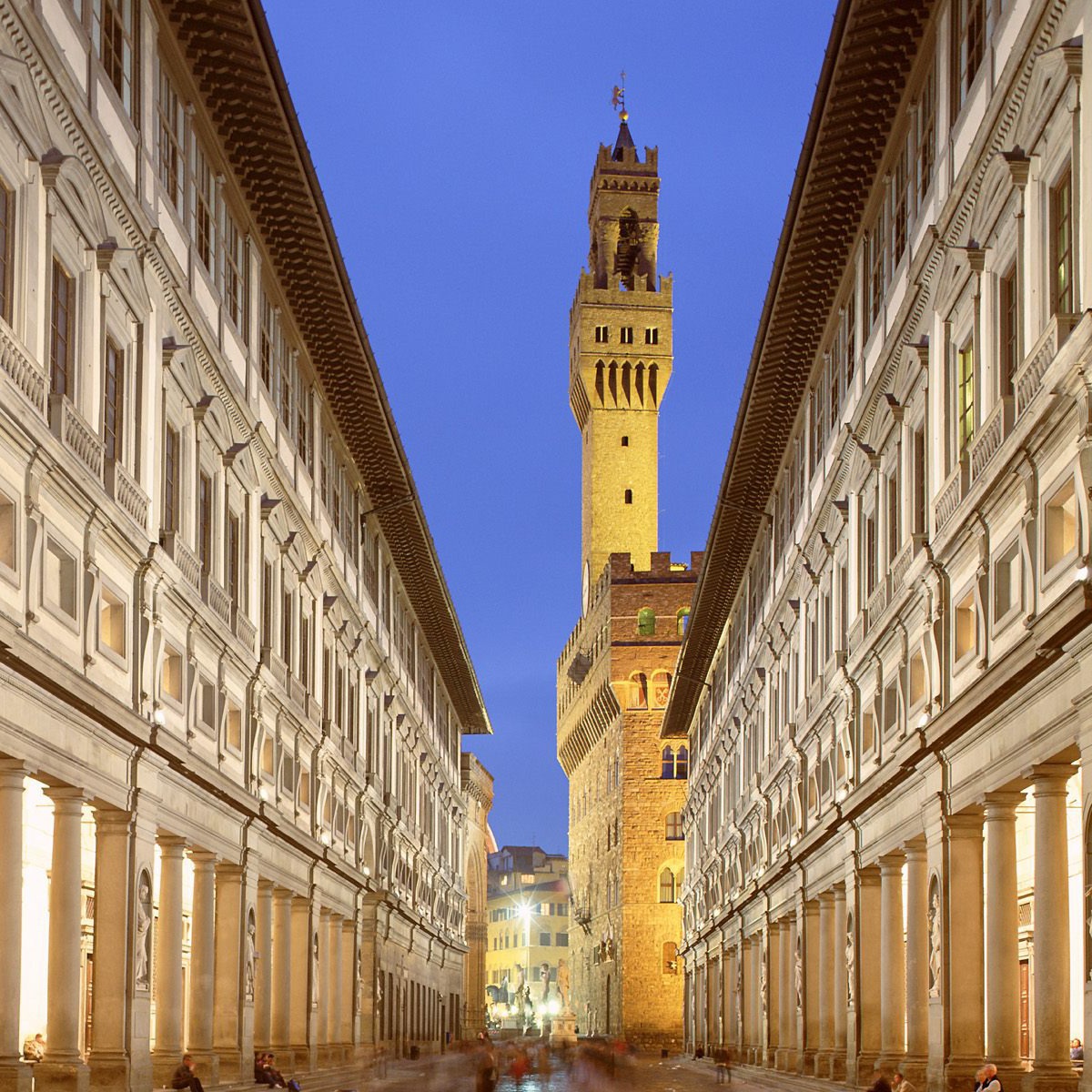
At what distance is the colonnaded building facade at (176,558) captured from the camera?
2377 centimetres

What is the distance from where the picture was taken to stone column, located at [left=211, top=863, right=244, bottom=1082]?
37969 mm

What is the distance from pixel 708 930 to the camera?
77438 mm

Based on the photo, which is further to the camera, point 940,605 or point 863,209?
point 863,209

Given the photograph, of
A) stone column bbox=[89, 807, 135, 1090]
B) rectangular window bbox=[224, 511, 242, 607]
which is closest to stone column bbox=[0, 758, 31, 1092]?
stone column bbox=[89, 807, 135, 1090]

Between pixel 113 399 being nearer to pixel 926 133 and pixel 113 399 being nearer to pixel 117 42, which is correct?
pixel 117 42

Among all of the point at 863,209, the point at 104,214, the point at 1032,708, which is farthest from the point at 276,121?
the point at 1032,708

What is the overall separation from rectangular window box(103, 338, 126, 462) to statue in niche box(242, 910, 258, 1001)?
13.7m

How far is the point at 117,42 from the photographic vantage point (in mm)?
27844

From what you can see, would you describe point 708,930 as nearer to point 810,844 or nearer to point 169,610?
point 810,844

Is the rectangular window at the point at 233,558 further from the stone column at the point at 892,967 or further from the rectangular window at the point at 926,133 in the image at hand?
the rectangular window at the point at 926,133

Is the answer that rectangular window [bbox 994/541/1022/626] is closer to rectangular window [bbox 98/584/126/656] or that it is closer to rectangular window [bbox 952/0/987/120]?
rectangular window [bbox 952/0/987/120]

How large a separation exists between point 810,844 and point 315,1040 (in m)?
12.9

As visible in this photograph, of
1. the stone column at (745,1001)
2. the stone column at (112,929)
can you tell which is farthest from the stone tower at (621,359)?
the stone column at (112,929)

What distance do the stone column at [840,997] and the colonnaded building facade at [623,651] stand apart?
6238cm
